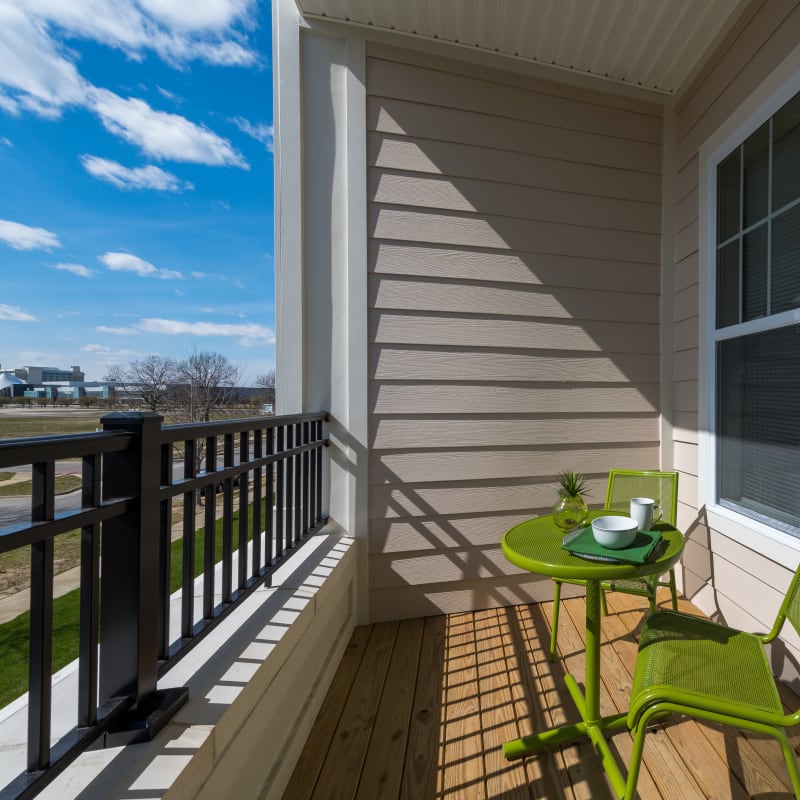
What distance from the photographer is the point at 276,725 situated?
49.6 inches

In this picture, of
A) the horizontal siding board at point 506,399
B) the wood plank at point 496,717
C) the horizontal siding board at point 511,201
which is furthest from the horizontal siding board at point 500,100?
the wood plank at point 496,717

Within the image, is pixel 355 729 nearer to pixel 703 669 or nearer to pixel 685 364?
pixel 703 669

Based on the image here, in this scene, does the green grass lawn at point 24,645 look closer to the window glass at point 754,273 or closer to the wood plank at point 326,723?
the wood plank at point 326,723

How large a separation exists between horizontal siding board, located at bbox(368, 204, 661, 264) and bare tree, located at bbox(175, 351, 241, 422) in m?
1.30

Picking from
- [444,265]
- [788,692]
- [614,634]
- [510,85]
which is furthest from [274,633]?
[510,85]

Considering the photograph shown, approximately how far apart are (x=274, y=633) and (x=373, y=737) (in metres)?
0.61

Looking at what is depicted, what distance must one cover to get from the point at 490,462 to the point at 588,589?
0.97 m

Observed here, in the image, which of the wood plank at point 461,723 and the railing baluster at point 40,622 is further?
the wood plank at point 461,723

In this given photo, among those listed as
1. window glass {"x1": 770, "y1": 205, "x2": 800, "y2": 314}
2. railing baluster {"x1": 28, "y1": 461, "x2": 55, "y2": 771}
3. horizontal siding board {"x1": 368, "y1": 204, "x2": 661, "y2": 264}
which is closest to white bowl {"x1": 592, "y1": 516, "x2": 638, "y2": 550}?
window glass {"x1": 770, "y1": 205, "x2": 800, "y2": 314}

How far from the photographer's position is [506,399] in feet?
7.77

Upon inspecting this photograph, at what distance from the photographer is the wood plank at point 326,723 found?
1306mm

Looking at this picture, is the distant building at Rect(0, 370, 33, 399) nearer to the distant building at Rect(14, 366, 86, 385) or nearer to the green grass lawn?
the distant building at Rect(14, 366, 86, 385)

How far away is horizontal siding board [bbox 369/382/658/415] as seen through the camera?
2238mm

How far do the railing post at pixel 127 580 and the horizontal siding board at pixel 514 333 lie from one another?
146cm
